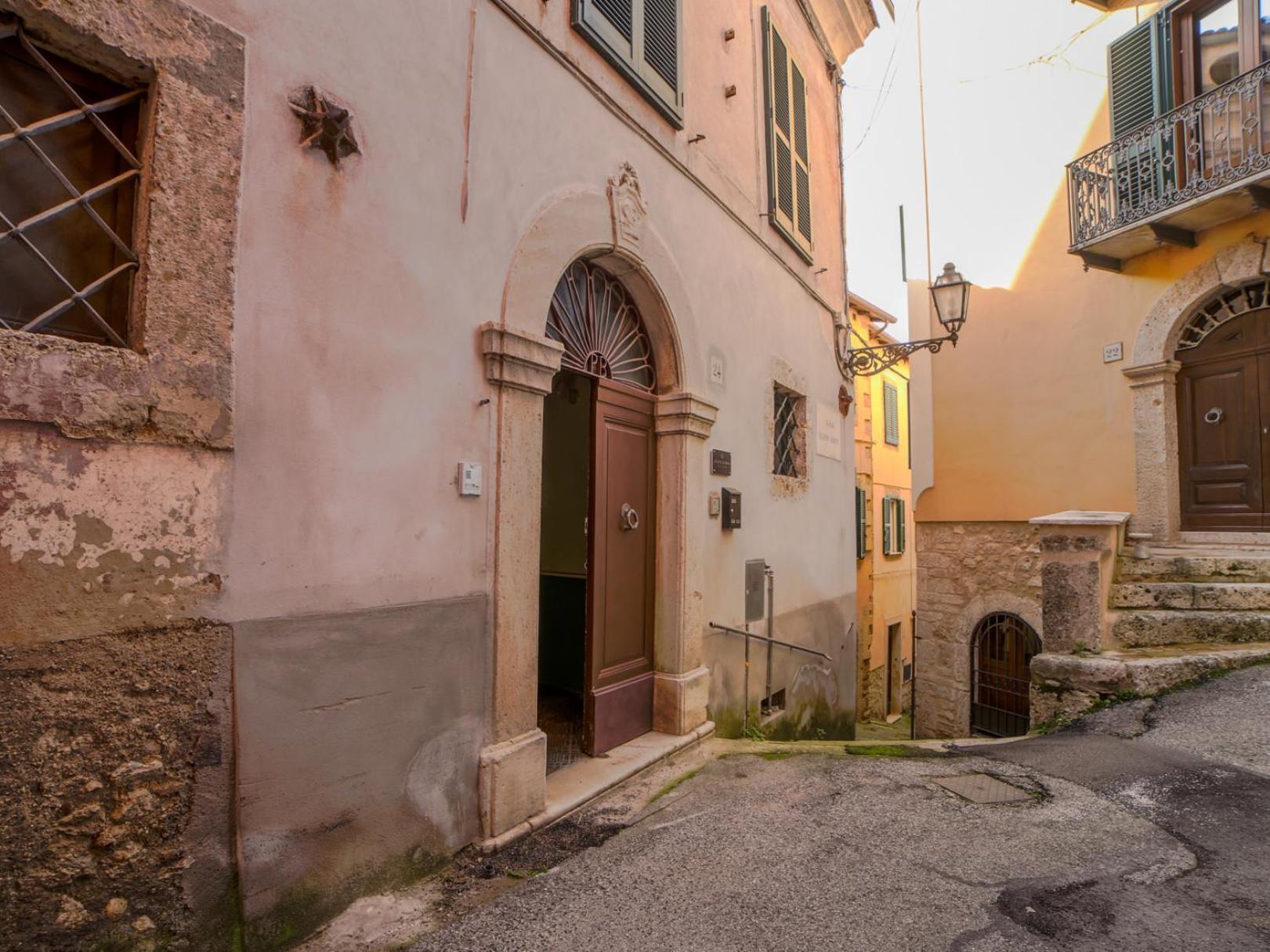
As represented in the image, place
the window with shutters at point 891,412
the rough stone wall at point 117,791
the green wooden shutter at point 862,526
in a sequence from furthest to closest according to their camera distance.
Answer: the window with shutters at point 891,412 → the green wooden shutter at point 862,526 → the rough stone wall at point 117,791

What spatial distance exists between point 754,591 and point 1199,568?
416 centimetres

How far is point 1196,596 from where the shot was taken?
612 centimetres

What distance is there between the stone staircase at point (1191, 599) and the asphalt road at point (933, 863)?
4.75 ft

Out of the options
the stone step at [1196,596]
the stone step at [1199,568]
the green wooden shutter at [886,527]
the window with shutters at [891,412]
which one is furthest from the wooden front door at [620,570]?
the window with shutters at [891,412]

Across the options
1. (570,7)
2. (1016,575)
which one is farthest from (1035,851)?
(1016,575)

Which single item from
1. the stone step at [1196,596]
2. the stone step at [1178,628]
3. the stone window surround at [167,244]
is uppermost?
the stone window surround at [167,244]

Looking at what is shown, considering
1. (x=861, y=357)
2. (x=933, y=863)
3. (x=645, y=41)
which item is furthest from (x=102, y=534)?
(x=861, y=357)

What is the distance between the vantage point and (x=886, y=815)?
11.5 ft

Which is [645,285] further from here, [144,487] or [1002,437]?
[1002,437]

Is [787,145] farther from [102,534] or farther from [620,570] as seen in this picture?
[102,534]

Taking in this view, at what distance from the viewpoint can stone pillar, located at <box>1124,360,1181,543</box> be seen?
8.44 m

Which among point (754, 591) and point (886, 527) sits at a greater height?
point (886, 527)

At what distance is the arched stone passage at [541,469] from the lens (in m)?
3.28

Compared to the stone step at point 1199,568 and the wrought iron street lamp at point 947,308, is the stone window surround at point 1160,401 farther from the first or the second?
the wrought iron street lamp at point 947,308
